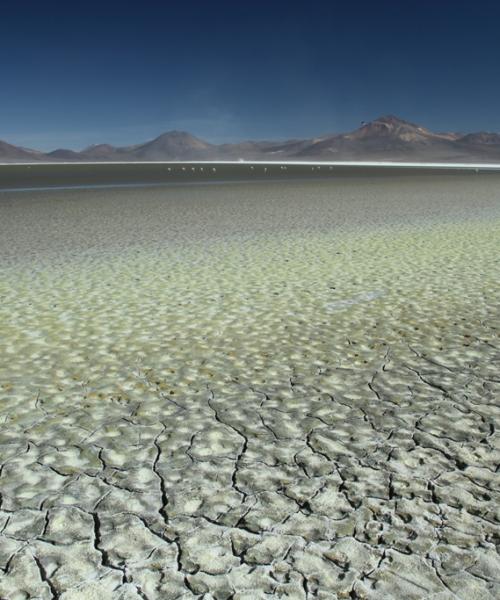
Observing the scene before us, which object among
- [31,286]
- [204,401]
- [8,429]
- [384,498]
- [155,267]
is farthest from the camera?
[155,267]

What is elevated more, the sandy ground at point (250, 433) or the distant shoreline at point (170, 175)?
the sandy ground at point (250, 433)

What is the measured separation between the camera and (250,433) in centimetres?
314

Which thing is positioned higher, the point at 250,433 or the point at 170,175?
the point at 250,433

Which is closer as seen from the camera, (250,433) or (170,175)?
(250,433)

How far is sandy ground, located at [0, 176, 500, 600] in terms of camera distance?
2.15 metres

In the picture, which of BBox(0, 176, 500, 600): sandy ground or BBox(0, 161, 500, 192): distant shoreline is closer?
BBox(0, 176, 500, 600): sandy ground

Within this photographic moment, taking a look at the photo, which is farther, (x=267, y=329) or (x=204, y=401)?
(x=267, y=329)

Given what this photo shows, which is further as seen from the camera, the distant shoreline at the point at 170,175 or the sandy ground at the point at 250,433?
the distant shoreline at the point at 170,175

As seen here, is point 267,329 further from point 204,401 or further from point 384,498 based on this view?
point 384,498

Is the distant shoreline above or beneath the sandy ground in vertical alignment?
beneath

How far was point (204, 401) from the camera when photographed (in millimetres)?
3559

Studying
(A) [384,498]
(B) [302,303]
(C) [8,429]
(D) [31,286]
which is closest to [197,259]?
(D) [31,286]

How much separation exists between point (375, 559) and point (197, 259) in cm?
639

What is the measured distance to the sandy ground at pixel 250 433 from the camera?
7.05ft
